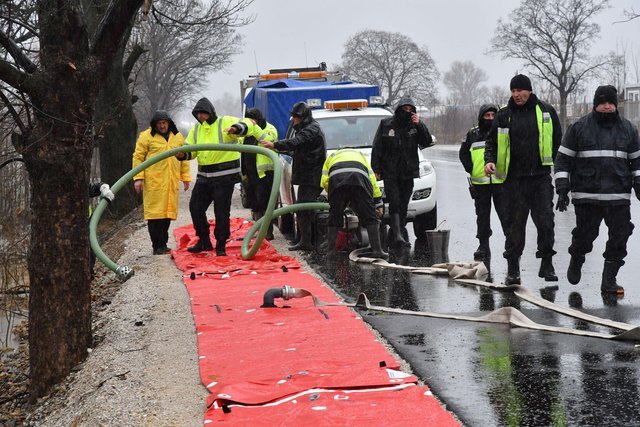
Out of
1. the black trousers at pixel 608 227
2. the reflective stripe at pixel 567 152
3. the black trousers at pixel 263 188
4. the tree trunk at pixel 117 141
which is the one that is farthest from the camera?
the tree trunk at pixel 117 141

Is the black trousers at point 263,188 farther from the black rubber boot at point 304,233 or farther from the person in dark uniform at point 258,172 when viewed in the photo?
the black rubber boot at point 304,233

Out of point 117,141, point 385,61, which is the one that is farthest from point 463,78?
point 117,141

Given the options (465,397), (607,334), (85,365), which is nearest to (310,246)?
(85,365)

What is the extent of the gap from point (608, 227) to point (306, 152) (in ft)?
16.0

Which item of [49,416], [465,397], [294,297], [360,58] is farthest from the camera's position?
[360,58]

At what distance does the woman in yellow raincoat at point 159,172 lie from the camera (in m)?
13.4

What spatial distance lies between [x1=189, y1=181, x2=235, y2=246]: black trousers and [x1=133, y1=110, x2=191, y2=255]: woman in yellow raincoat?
31 cm

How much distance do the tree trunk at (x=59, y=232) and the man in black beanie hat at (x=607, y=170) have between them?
440 centimetres

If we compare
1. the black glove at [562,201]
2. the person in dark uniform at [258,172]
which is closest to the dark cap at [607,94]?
the black glove at [562,201]

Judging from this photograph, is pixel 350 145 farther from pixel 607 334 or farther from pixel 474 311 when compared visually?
pixel 607 334

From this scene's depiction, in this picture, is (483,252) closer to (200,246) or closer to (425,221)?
(425,221)

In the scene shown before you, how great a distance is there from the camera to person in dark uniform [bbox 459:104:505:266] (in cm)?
1236

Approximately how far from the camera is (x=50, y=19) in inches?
322

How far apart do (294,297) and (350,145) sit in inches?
249
